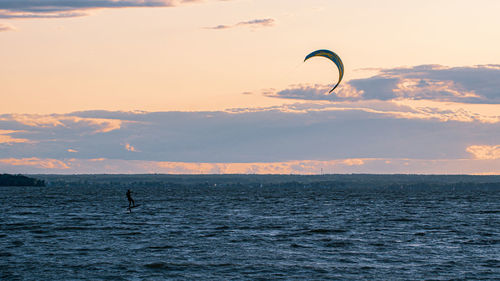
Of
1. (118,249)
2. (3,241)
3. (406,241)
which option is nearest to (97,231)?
(3,241)

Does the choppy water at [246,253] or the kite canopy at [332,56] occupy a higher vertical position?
the kite canopy at [332,56]

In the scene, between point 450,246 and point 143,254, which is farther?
point 450,246

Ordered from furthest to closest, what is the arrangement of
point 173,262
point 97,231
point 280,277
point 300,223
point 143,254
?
point 300,223 < point 97,231 < point 143,254 < point 173,262 < point 280,277

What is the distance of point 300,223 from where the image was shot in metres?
73.2

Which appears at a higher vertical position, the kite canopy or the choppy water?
the kite canopy

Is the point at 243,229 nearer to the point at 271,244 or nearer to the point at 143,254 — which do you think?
the point at 271,244

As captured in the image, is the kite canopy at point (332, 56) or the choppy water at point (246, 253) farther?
the kite canopy at point (332, 56)

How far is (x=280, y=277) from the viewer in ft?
111

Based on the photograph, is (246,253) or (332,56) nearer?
(246,253)

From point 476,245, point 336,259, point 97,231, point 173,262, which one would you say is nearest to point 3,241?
point 97,231

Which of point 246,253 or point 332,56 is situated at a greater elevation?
point 332,56

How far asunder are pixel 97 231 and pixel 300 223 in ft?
71.9

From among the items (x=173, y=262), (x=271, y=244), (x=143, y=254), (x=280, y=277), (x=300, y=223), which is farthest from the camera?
(x=300, y=223)

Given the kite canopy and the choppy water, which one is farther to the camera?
the kite canopy
